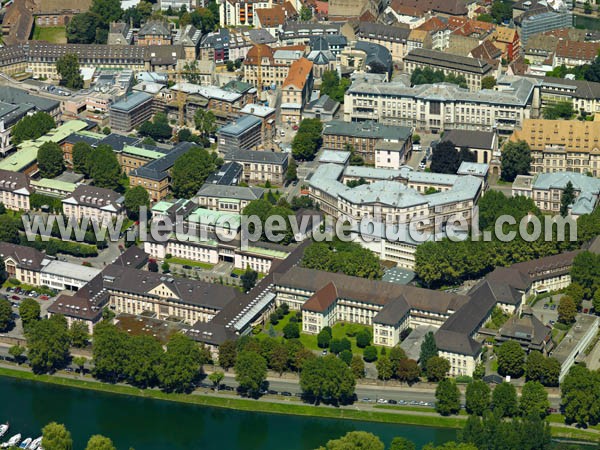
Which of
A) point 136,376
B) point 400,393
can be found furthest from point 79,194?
point 400,393

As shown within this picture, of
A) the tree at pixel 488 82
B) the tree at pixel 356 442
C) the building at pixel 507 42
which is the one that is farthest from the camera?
the building at pixel 507 42

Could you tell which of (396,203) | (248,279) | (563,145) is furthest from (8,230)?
(563,145)

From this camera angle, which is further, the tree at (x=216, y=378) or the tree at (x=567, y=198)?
the tree at (x=567, y=198)

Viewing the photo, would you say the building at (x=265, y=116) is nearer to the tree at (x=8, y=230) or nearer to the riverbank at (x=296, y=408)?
the tree at (x=8, y=230)

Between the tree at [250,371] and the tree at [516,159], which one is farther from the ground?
the tree at [516,159]

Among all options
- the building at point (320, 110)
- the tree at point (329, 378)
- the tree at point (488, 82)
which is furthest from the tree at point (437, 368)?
the tree at point (488, 82)

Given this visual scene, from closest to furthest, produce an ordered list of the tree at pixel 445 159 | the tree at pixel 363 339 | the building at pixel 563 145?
the tree at pixel 363 339, the tree at pixel 445 159, the building at pixel 563 145

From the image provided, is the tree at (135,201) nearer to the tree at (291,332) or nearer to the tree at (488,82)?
the tree at (291,332)
